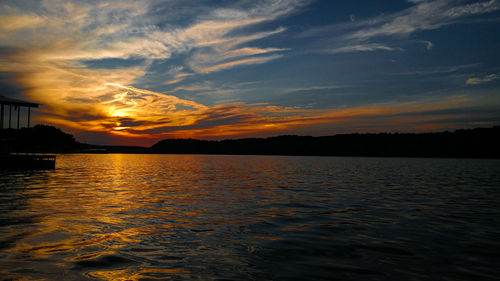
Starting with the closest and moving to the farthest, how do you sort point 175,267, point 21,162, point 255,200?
point 175,267 → point 255,200 → point 21,162

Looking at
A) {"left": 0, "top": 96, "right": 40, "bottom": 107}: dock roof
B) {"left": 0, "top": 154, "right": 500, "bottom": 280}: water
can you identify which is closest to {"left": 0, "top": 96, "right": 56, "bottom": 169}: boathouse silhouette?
{"left": 0, "top": 96, "right": 40, "bottom": 107}: dock roof

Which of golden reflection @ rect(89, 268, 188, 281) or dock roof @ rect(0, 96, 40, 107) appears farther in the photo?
dock roof @ rect(0, 96, 40, 107)

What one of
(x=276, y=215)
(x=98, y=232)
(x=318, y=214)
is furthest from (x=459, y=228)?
(x=98, y=232)

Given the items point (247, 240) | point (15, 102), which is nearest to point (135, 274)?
point (247, 240)

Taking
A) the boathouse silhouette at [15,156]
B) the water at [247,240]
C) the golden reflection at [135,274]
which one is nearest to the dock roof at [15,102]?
the boathouse silhouette at [15,156]

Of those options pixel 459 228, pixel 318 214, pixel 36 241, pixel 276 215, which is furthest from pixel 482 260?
pixel 36 241

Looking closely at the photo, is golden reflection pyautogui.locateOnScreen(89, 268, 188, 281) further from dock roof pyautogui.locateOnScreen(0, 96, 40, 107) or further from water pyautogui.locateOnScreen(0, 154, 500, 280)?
dock roof pyautogui.locateOnScreen(0, 96, 40, 107)

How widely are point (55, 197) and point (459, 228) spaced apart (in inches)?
858

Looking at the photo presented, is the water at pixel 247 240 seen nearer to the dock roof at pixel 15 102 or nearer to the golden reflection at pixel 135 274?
the golden reflection at pixel 135 274

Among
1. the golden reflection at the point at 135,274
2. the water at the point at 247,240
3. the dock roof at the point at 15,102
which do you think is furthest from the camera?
the dock roof at the point at 15,102

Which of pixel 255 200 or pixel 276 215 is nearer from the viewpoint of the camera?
pixel 276 215

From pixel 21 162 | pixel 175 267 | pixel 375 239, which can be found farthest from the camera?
pixel 21 162

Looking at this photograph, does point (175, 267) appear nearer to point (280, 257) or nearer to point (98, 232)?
point (280, 257)

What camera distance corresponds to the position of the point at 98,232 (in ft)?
34.2
